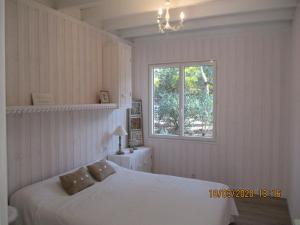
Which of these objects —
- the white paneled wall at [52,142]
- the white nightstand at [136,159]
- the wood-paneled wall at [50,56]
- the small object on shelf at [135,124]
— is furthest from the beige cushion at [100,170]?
the small object on shelf at [135,124]

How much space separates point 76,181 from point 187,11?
2.63 meters

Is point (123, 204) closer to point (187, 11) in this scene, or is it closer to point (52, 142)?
point (52, 142)

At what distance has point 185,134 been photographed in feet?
15.0

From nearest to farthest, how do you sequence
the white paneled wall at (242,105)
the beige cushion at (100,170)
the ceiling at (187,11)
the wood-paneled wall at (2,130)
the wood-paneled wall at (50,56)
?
the wood-paneled wall at (2,130) < the wood-paneled wall at (50,56) < the ceiling at (187,11) < the beige cushion at (100,170) < the white paneled wall at (242,105)

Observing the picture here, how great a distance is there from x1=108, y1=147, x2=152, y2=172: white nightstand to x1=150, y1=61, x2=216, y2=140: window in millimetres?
508

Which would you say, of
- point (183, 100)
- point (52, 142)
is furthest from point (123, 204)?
point (183, 100)

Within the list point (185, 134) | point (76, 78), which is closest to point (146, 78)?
point (185, 134)

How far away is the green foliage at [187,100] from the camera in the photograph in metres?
4.35

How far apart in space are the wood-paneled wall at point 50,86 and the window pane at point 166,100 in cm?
124

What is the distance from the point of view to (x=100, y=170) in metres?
3.12


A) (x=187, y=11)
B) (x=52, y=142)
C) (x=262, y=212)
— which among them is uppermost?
(x=187, y=11)

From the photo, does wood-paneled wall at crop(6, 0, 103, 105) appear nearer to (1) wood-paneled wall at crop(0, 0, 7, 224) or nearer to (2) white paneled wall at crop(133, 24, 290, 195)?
(2) white paneled wall at crop(133, 24, 290, 195)

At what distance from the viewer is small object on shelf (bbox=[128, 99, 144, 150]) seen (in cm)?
459

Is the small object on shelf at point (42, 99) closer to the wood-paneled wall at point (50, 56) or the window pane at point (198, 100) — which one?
the wood-paneled wall at point (50, 56)
